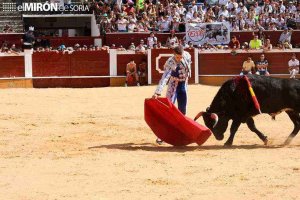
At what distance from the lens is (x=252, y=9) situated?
1967 centimetres

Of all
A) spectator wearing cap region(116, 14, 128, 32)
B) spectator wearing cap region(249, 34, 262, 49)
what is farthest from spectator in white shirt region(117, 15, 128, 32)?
spectator wearing cap region(249, 34, 262, 49)

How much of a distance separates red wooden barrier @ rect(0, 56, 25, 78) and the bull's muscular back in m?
10.1

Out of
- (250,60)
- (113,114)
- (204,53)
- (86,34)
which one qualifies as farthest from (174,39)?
(113,114)

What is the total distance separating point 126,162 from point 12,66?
11047mm

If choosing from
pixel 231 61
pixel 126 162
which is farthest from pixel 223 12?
pixel 126 162

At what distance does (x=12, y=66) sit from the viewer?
57.3 feet

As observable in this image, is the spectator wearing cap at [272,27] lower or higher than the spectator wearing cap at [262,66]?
higher

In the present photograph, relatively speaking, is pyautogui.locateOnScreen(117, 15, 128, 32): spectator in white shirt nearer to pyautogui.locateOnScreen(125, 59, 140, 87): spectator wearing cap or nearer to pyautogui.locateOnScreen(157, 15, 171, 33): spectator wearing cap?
pyautogui.locateOnScreen(157, 15, 171, 33): spectator wearing cap

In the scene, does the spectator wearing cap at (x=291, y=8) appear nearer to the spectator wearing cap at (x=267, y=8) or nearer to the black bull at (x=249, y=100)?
the spectator wearing cap at (x=267, y=8)

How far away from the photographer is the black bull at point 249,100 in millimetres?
7977

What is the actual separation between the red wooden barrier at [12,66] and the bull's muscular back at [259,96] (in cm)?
1012

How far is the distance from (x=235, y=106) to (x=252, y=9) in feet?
39.3

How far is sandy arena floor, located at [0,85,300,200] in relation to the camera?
5.57 m

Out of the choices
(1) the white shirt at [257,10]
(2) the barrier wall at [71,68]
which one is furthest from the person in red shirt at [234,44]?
(2) the barrier wall at [71,68]
